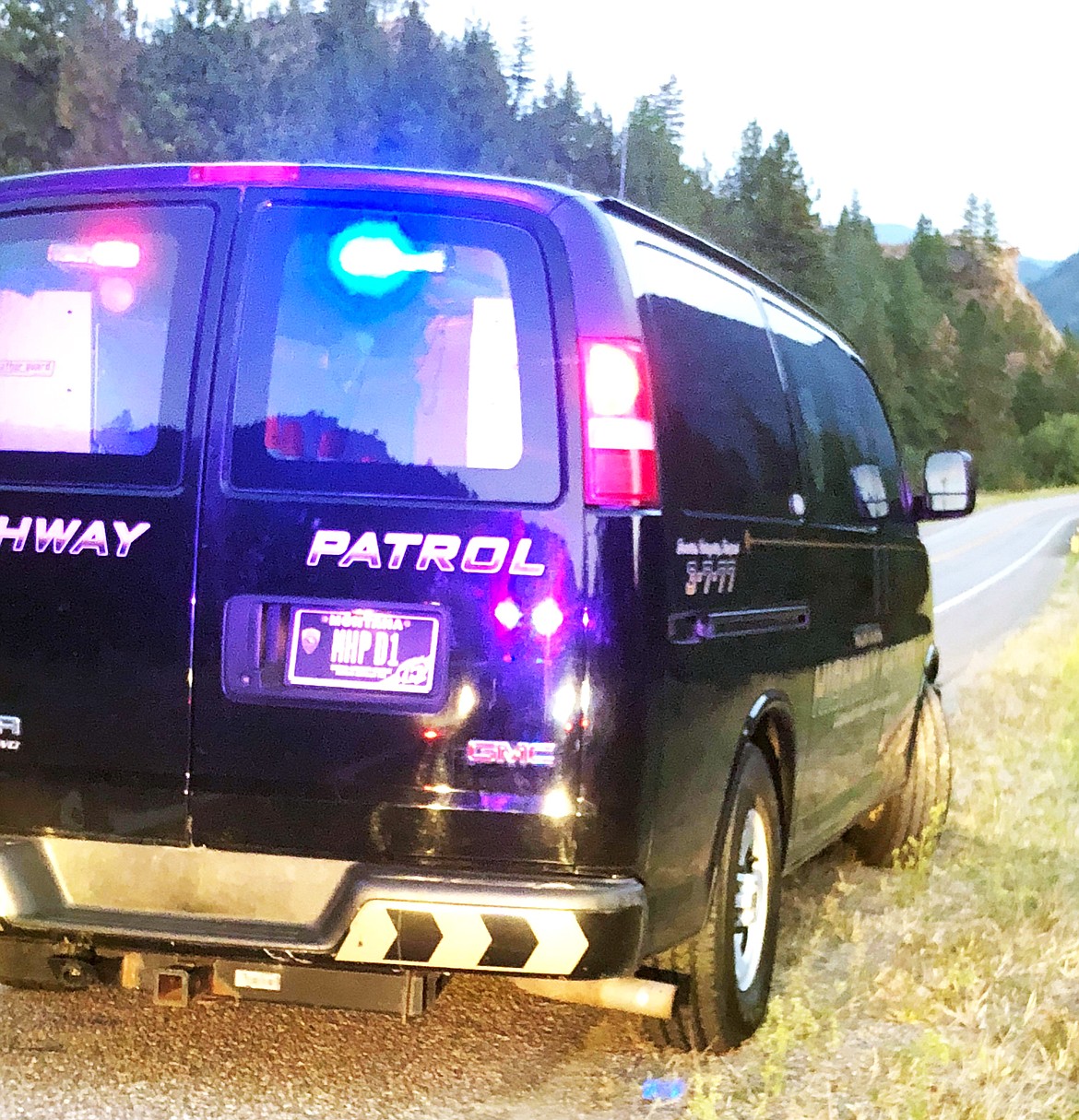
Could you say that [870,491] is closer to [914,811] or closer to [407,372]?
[914,811]

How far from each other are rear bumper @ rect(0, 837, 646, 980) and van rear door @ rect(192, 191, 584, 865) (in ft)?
0.22

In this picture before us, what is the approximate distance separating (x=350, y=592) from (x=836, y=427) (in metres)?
2.47

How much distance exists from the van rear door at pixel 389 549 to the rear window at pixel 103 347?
0.14 metres

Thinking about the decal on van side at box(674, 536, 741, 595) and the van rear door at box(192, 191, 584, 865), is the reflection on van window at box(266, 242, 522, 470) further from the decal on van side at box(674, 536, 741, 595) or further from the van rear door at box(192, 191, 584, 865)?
the decal on van side at box(674, 536, 741, 595)

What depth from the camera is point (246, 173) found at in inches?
143

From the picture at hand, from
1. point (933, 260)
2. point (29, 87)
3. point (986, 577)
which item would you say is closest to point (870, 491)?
point (986, 577)

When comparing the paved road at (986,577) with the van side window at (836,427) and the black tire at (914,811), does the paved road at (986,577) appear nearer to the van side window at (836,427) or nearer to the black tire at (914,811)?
the black tire at (914,811)

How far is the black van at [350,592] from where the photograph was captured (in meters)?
3.33

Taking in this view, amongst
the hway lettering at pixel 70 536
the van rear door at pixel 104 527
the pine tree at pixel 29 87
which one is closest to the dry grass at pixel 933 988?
the van rear door at pixel 104 527

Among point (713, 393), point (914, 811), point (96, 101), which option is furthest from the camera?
point (96, 101)

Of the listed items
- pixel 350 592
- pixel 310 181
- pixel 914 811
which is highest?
pixel 310 181

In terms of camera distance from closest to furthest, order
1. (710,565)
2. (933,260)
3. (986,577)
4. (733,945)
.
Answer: (710,565) → (733,945) → (986,577) → (933,260)

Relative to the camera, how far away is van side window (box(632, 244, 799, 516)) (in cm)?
363

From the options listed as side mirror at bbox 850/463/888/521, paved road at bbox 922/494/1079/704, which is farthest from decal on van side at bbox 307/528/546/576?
paved road at bbox 922/494/1079/704
